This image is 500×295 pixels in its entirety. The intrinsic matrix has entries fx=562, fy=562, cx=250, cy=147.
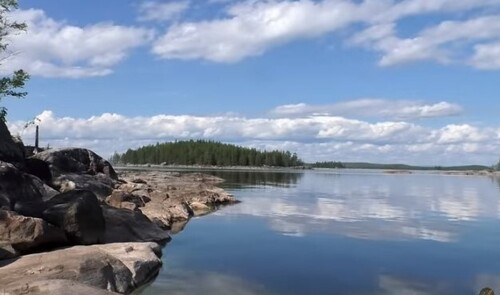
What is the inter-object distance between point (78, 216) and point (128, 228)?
159 inches

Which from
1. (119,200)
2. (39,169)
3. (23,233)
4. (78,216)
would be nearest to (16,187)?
(78,216)

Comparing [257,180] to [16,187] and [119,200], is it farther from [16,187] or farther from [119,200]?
[16,187]

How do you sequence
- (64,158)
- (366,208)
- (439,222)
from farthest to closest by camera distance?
(366,208) → (64,158) → (439,222)

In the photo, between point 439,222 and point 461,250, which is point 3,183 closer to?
point 461,250

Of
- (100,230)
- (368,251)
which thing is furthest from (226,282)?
(368,251)

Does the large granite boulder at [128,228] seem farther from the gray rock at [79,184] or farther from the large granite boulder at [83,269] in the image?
the gray rock at [79,184]

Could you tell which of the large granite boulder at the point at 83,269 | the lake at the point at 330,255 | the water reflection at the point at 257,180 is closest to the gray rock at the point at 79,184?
the lake at the point at 330,255

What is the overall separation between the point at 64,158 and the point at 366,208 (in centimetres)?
2407

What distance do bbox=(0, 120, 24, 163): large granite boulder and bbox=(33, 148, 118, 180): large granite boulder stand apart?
4548 mm

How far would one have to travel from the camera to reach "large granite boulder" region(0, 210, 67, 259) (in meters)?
16.6

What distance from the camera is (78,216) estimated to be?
1919 centimetres

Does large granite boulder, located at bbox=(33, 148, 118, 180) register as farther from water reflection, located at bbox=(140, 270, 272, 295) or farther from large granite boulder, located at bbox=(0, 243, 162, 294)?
water reflection, located at bbox=(140, 270, 272, 295)

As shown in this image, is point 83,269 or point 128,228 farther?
point 128,228

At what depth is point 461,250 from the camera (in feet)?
83.4
